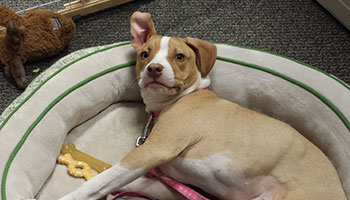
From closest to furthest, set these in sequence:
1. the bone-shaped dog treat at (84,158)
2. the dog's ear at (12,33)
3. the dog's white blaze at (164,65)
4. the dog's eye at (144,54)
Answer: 1. the dog's white blaze at (164,65)
2. the dog's eye at (144,54)
3. the bone-shaped dog treat at (84,158)
4. the dog's ear at (12,33)

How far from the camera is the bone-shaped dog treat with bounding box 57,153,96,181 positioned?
5.47ft

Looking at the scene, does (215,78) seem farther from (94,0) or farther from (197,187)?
(94,0)

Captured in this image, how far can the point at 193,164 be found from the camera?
4.68 ft

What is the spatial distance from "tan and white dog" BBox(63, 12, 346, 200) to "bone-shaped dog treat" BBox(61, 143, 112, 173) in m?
0.24

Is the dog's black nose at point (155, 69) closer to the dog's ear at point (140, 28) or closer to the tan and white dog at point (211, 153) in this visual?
the tan and white dog at point (211, 153)

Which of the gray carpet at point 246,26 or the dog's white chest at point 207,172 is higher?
the gray carpet at point 246,26

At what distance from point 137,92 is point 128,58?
0.20m

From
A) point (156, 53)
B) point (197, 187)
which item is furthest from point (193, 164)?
point (156, 53)

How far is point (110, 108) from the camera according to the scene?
1969 millimetres

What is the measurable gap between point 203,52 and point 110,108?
2.13ft

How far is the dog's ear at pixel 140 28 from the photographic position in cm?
174

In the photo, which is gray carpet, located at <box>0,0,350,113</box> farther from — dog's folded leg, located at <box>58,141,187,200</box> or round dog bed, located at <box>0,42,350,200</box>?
dog's folded leg, located at <box>58,141,187,200</box>

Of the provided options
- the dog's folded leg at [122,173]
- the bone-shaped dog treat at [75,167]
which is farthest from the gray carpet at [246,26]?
the dog's folded leg at [122,173]

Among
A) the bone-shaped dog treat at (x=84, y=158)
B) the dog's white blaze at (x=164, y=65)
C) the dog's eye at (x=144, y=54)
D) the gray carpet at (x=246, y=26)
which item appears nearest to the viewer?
the dog's white blaze at (x=164, y=65)
